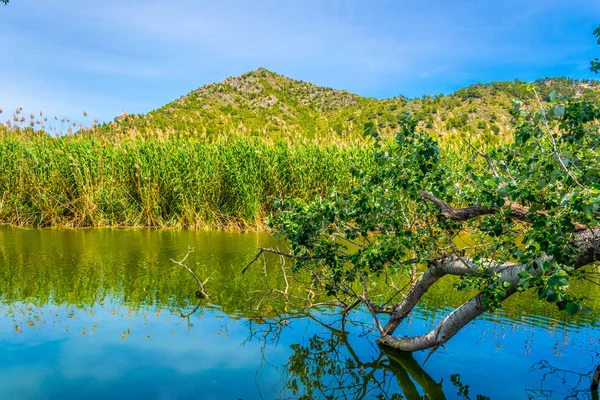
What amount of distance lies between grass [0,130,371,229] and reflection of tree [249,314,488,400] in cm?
761

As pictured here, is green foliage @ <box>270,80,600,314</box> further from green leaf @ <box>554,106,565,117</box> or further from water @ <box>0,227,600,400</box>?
water @ <box>0,227,600,400</box>

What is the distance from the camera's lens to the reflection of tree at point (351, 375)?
3.70 m

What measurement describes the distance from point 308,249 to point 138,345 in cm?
164

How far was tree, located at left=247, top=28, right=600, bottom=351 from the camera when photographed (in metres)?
2.95

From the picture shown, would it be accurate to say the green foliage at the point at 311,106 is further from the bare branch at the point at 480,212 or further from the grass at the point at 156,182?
the bare branch at the point at 480,212

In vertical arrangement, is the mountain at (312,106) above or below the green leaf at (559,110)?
above

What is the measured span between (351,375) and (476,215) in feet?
5.11

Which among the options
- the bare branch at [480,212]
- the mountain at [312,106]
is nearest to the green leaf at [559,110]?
the bare branch at [480,212]

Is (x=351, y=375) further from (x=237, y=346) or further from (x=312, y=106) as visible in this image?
(x=312, y=106)

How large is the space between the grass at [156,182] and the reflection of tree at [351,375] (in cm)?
761

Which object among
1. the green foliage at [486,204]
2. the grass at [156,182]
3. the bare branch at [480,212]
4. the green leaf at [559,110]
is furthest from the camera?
the grass at [156,182]

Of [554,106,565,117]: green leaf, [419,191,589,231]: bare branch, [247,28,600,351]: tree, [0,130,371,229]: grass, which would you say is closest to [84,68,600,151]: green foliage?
[0,130,371,229]: grass

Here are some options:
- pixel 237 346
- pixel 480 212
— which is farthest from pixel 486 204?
pixel 237 346

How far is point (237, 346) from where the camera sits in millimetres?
4445
